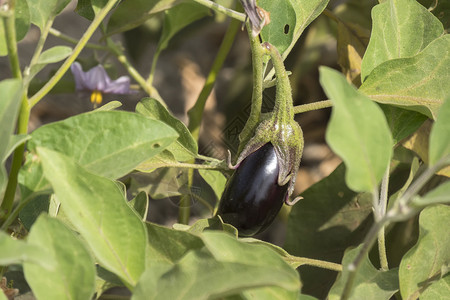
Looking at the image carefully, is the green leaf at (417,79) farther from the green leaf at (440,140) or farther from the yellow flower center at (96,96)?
the yellow flower center at (96,96)

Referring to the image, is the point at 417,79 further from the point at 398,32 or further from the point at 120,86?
the point at 120,86

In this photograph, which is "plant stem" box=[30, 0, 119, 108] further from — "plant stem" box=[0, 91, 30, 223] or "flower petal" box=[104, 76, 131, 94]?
"flower petal" box=[104, 76, 131, 94]

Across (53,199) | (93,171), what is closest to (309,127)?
(53,199)

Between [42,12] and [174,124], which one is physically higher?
[42,12]

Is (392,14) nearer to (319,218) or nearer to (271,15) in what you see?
(271,15)

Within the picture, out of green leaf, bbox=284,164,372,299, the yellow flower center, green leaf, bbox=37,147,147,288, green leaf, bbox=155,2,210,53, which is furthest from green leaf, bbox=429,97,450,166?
the yellow flower center

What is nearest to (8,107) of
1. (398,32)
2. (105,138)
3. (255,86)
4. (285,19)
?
(105,138)
